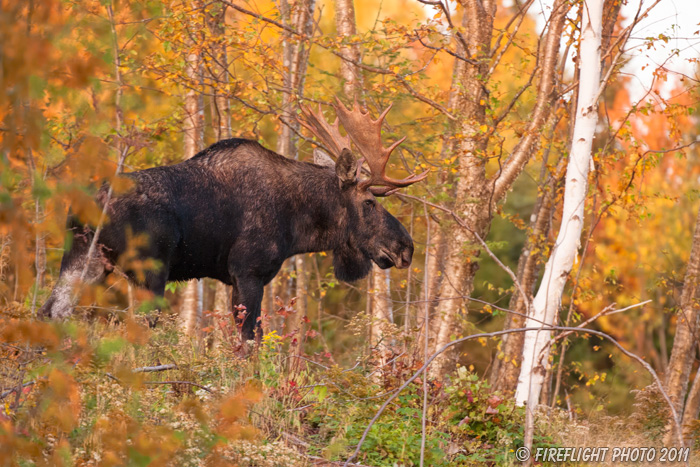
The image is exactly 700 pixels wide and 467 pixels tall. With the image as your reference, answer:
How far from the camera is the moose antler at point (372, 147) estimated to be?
332 inches

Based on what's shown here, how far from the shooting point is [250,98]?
1109 centimetres

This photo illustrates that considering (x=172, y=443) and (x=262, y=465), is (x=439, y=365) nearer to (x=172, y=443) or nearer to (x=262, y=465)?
(x=262, y=465)

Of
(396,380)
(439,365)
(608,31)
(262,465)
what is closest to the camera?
(262,465)

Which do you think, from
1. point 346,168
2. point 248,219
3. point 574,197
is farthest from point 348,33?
point 574,197

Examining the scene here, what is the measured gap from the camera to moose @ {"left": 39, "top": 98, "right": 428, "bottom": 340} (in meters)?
6.68

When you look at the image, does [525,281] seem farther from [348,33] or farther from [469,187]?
[348,33]

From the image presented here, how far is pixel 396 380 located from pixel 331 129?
3.58 meters

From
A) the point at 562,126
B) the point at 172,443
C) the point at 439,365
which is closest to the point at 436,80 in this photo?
the point at 562,126

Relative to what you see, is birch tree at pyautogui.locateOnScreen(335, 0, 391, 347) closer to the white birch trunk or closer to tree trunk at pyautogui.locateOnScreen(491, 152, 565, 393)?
tree trunk at pyautogui.locateOnScreen(491, 152, 565, 393)

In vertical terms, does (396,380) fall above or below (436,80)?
below

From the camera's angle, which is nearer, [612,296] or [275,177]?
[275,177]

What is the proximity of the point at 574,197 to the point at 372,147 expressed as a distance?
2408 mm

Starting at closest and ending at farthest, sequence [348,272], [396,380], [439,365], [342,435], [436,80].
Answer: [342,435], [396,380], [348,272], [439,365], [436,80]

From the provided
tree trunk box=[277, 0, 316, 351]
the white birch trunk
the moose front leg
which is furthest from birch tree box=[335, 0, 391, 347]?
the white birch trunk
